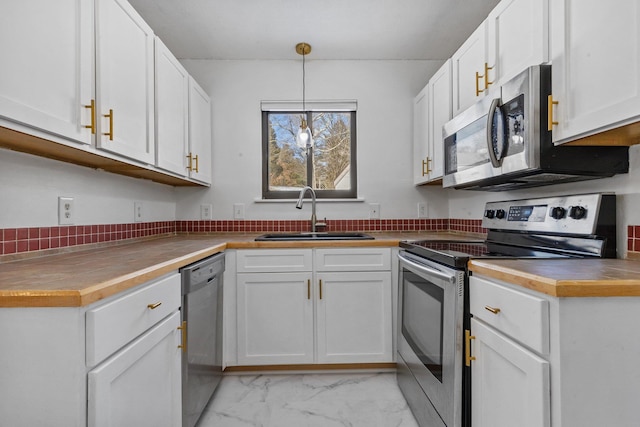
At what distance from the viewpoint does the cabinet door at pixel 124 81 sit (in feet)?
4.24

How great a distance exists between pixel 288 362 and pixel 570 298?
1.62m

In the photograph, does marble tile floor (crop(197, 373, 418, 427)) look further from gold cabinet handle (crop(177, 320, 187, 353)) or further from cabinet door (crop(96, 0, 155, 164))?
cabinet door (crop(96, 0, 155, 164))

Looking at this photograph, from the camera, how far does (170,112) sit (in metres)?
1.95

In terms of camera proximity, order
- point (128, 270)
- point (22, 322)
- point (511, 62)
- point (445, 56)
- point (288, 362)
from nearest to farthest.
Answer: point (22, 322), point (128, 270), point (511, 62), point (288, 362), point (445, 56)

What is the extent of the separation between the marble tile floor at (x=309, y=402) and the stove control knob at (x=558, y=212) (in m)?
1.13

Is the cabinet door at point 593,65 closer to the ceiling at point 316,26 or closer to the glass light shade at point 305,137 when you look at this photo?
the ceiling at point 316,26

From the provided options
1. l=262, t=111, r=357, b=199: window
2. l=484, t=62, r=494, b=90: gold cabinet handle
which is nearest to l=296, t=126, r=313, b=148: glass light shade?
l=262, t=111, r=357, b=199: window

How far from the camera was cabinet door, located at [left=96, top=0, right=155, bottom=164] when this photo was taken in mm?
1292

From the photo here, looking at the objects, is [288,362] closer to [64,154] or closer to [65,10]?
[64,154]

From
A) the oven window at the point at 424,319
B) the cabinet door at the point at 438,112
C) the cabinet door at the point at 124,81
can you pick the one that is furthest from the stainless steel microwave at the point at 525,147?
the cabinet door at the point at 124,81

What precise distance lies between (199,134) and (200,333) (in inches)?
56.3

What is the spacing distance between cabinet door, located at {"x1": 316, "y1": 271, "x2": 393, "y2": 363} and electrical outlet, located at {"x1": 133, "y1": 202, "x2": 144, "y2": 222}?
1.25m

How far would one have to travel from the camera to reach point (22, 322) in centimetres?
79

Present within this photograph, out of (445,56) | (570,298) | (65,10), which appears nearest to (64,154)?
(65,10)
